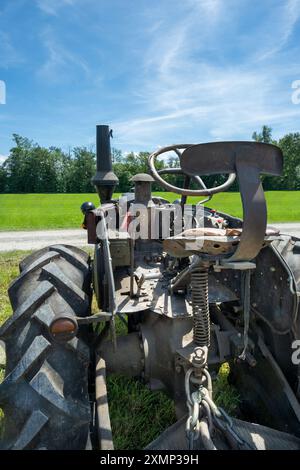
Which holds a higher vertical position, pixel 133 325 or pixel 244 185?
pixel 244 185

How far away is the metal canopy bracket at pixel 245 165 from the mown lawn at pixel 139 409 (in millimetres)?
1433

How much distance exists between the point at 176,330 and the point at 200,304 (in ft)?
1.16

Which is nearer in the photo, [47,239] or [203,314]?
[203,314]

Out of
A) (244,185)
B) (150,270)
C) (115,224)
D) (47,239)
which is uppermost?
(244,185)

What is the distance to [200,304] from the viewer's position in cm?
177

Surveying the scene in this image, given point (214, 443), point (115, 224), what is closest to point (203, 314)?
point (214, 443)

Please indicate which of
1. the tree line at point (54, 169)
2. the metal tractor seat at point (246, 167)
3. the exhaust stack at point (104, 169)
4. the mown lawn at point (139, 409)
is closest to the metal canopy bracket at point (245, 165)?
the metal tractor seat at point (246, 167)

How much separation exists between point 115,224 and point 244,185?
1.93 meters

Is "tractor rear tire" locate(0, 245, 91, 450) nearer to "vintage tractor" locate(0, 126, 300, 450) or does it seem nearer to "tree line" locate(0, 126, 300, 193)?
"vintage tractor" locate(0, 126, 300, 450)

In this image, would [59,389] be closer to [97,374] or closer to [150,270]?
[97,374]

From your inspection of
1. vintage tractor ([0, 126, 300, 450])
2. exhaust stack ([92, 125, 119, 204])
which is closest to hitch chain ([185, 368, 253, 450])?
vintage tractor ([0, 126, 300, 450])

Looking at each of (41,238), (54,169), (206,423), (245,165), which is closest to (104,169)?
(245,165)

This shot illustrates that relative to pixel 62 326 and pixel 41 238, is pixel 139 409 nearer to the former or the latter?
pixel 62 326
